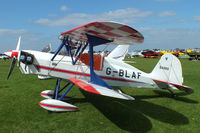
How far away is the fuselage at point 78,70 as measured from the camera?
17.5 ft

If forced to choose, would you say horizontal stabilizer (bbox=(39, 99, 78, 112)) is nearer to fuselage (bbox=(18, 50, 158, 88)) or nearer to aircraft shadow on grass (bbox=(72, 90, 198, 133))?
fuselage (bbox=(18, 50, 158, 88))

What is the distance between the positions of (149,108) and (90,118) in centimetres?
232

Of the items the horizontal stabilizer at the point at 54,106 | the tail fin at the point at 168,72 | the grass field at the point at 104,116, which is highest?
the tail fin at the point at 168,72

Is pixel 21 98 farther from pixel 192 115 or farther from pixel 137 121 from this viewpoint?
pixel 192 115

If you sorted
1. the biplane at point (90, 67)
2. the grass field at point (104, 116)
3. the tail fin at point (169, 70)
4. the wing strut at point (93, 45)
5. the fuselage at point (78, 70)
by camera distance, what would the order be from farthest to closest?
the tail fin at point (169, 70) → the fuselage at point (78, 70) → the wing strut at point (93, 45) → the biplane at point (90, 67) → the grass field at point (104, 116)

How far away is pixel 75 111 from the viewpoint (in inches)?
196

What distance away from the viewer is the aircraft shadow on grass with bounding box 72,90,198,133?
4.19m

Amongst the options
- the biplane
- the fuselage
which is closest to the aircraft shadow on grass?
the biplane

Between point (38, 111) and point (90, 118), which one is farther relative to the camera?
point (38, 111)

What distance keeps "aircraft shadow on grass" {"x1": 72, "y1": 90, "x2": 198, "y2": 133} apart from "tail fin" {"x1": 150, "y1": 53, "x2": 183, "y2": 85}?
1140 mm

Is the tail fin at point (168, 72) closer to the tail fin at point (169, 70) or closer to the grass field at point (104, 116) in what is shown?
the tail fin at point (169, 70)

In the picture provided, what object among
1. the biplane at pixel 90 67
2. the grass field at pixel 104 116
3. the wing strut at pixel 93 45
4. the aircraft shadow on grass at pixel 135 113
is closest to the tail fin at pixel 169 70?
the biplane at pixel 90 67

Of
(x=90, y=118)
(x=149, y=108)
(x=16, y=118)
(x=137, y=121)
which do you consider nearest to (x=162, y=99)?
(x=149, y=108)

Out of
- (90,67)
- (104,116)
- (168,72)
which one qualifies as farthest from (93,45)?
(168,72)
